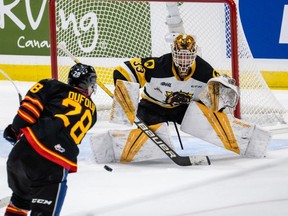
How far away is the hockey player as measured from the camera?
2891 mm

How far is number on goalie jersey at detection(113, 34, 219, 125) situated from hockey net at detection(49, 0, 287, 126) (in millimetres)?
823

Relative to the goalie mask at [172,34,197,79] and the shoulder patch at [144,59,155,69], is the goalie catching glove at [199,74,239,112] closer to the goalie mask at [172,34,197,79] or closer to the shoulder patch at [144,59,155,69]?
the goalie mask at [172,34,197,79]

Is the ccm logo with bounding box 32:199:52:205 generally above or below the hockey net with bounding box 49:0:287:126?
above

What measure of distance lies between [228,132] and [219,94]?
0.21 metres

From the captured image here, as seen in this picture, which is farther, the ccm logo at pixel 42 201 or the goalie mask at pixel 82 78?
the goalie mask at pixel 82 78

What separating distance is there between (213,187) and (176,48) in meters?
0.88

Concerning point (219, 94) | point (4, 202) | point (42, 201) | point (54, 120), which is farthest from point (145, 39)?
point (42, 201)

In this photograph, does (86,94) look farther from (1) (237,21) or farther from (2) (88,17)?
(2) (88,17)

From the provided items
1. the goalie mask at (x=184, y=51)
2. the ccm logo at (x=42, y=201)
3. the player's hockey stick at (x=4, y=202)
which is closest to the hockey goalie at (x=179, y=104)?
the goalie mask at (x=184, y=51)

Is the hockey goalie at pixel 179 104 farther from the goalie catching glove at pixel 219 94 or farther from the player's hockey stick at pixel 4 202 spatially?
the player's hockey stick at pixel 4 202

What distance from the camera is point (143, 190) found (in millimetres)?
3879

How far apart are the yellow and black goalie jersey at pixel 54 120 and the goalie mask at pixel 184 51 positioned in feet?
4.87

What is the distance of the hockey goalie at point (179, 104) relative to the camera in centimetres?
447

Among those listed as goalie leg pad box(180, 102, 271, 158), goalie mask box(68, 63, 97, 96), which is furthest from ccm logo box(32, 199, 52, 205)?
goalie leg pad box(180, 102, 271, 158)
